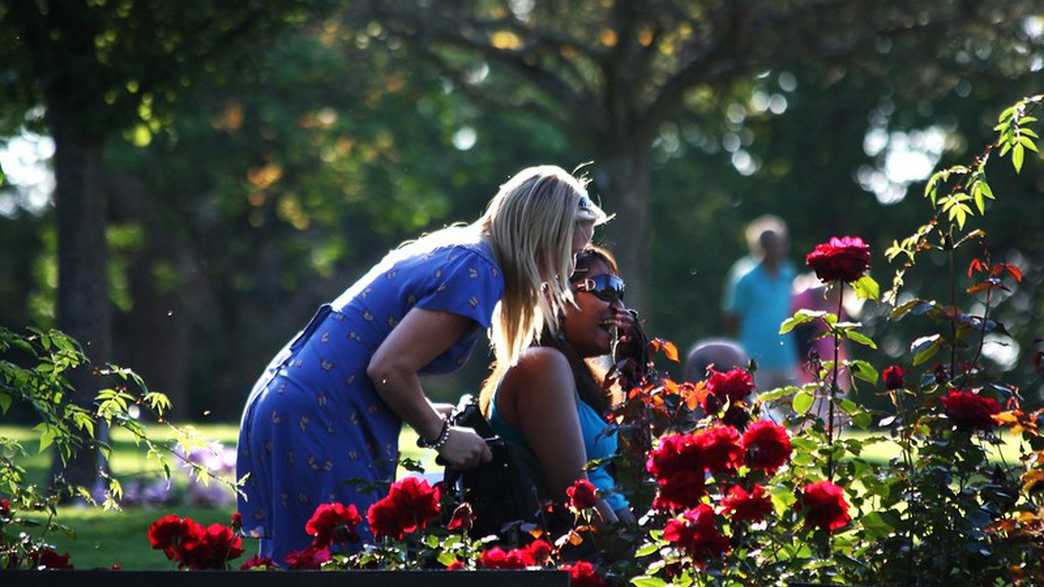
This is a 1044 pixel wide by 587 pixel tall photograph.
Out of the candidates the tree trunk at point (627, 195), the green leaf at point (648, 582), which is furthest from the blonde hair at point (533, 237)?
the tree trunk at point (627, 195)

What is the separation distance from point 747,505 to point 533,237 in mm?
1328

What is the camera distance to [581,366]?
16.4ft

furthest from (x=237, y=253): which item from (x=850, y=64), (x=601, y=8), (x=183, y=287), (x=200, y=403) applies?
(x=850, y=64)

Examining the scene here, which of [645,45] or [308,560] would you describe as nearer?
[308,560]

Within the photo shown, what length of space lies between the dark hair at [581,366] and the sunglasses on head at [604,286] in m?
0.03

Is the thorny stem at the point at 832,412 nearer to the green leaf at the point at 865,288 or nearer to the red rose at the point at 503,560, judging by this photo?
the green leaf at the point at 865,288

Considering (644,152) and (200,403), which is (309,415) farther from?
(200,403)

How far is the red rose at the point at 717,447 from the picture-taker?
11.0 ft

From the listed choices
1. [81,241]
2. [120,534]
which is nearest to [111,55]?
[81,241]

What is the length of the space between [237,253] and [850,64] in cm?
1762

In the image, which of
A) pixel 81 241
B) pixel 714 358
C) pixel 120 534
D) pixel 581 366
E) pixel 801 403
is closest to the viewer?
pixel 801 403

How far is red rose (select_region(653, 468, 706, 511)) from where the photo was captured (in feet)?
11.0

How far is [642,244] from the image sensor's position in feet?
56.3

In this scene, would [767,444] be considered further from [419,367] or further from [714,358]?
[714,358]
